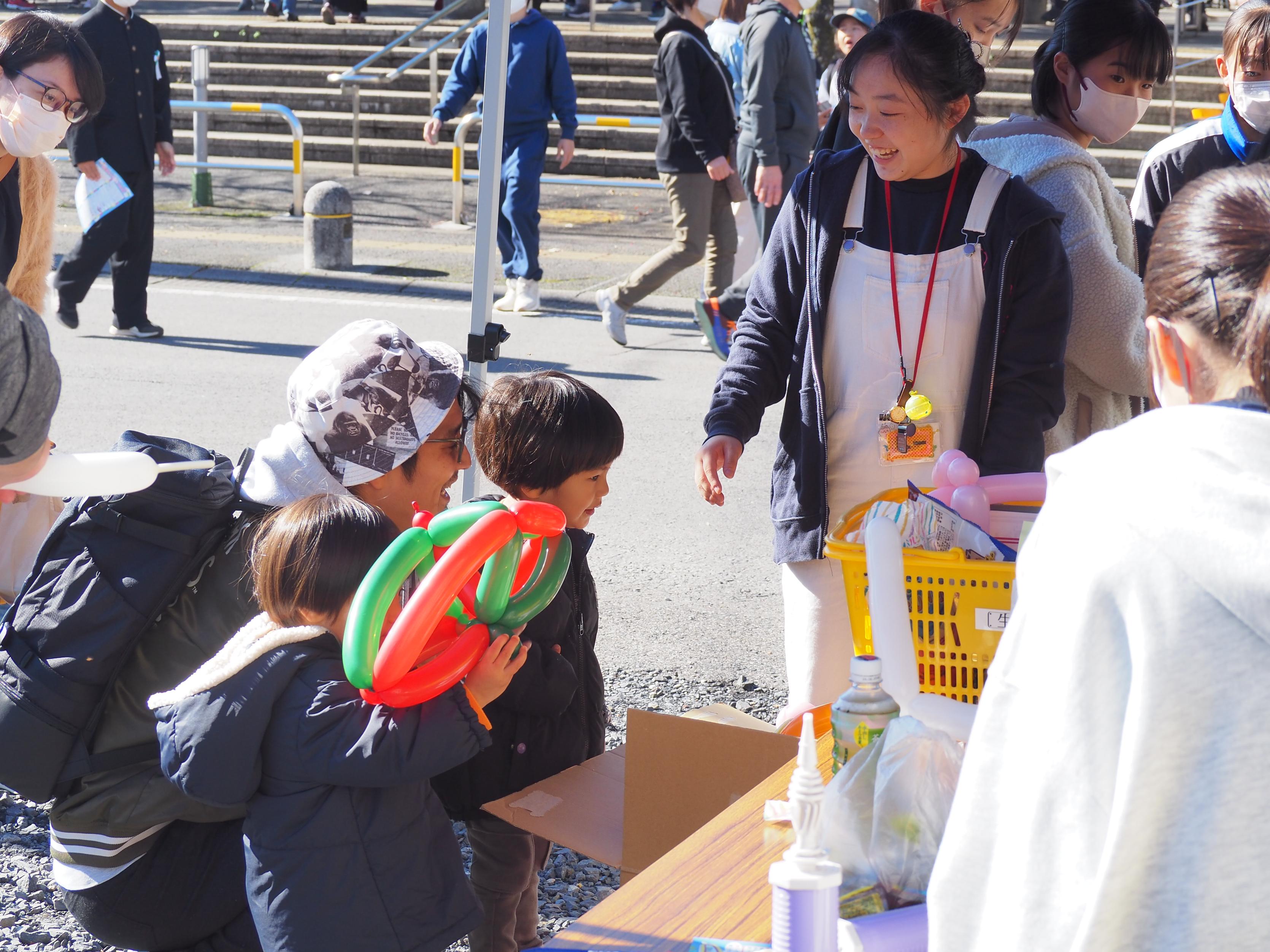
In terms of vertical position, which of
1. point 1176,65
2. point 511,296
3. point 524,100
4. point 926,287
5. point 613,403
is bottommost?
point 613,403

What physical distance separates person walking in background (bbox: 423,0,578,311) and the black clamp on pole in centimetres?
497

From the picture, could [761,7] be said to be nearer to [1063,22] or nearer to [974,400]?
[1063,22]

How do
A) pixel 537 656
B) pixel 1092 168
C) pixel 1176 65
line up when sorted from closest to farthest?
pixel 537 656
pixel 1092 168
pixel 1176 65

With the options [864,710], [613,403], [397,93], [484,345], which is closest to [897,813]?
[864,710]

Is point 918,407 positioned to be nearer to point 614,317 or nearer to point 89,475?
point 89,475

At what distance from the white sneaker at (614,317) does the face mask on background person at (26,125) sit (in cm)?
474

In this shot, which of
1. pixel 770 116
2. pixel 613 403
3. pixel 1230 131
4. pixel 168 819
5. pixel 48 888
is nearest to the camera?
pixel 168 819

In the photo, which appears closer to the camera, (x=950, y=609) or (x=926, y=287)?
(x=950, y=609)

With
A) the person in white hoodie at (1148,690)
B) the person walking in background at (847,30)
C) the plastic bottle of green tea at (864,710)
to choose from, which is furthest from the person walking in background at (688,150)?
the person in white hoodie at (1148,690)

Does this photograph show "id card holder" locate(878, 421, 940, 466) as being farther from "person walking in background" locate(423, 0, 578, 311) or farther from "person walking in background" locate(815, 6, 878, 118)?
"person walking in background" locate(423, 0, 578, 311)

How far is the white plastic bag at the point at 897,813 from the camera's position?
159cm

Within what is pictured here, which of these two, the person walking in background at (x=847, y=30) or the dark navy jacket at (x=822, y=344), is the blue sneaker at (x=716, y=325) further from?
the dark navy jacket at (x=822, y=344)

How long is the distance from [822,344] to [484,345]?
1.20 metres

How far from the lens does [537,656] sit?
8.13 feet
